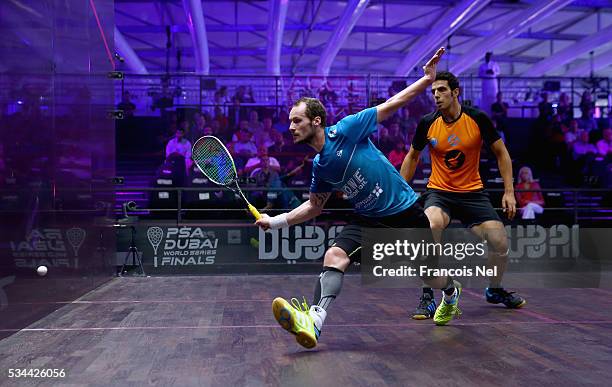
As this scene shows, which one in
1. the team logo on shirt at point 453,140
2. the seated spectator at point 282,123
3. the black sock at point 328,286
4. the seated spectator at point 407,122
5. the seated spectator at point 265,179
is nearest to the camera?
the black sock at point 328,286

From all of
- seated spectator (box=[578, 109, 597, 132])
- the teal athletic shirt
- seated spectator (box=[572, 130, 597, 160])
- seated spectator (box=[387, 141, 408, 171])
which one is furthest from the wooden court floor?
seated spectator (box=[578, 109, 597, 132])

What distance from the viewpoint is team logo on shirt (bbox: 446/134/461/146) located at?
12.6 ft

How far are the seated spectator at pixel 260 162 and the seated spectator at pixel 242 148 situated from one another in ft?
0.36

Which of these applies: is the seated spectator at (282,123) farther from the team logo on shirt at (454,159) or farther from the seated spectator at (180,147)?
the team logo on shirt at (454,159)

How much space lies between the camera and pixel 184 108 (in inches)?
327

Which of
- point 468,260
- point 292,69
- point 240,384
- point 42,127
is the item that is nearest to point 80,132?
point 42,127

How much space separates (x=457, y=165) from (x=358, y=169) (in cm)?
117

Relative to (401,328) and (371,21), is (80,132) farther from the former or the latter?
(371,21)

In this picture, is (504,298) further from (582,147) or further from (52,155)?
(582,147)

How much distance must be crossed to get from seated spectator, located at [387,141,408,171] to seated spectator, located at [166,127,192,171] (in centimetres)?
255

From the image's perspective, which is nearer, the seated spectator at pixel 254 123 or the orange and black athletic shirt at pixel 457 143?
the orange and black athletic shirt at pixel 457 143

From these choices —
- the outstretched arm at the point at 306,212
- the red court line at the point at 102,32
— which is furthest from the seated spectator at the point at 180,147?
the outstretched arm at the point at 306,212

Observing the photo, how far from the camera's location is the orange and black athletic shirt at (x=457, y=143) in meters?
3.83

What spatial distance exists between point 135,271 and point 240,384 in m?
4.44
